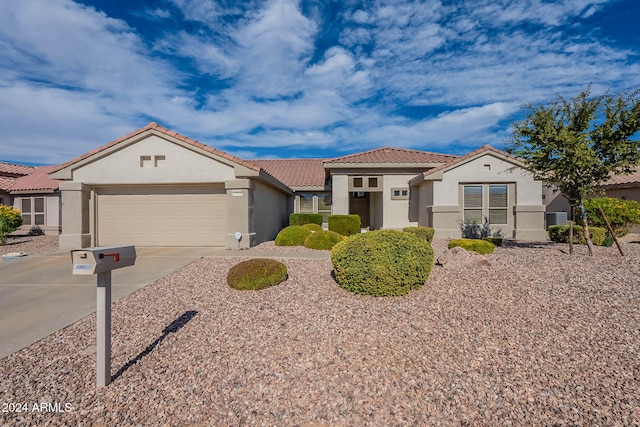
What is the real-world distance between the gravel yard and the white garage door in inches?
246

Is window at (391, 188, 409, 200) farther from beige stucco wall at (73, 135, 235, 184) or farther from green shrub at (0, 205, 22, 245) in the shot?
green shrub at (0, 205, 22, 245)

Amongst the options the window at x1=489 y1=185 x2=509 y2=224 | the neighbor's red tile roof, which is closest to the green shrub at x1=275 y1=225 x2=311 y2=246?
the neighbor's red tile roof

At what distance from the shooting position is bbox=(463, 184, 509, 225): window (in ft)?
48.2

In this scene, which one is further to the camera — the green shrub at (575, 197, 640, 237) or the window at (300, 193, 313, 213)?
the window at (300, 193, 313, 213)

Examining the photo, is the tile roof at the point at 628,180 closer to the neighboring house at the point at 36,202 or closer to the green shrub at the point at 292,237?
the green shrub at the point at 292,237

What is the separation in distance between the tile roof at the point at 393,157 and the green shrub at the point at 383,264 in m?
11.3

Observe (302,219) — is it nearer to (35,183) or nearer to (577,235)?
(577,235)

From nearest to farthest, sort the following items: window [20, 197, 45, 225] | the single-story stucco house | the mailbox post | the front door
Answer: the mailbox post
the single-story stucco house
window [20, 197, 45, 225]
the front door

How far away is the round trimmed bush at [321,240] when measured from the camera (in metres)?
11.3

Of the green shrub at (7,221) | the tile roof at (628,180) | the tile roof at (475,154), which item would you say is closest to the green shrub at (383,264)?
the tile roof at (475,154)

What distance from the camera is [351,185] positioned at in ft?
56.3

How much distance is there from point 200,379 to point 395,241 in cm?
407

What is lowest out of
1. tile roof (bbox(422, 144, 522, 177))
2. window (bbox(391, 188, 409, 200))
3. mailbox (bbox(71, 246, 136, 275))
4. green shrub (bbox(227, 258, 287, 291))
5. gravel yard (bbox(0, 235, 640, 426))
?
gravel yard (bbox(0, 235, 640, 426))

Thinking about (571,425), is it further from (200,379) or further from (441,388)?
(200,379)
